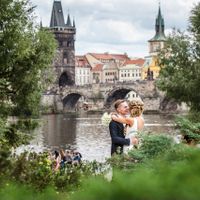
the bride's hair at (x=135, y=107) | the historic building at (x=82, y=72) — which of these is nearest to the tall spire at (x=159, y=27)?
the historic building at (x=82, y=72)

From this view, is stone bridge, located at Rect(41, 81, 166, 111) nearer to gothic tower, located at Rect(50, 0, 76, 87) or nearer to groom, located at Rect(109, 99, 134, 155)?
gothic tower, located at Rect(50, 0, 76, 87)

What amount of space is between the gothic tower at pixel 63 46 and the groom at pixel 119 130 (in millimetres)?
114940

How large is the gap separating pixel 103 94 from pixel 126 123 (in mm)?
102871

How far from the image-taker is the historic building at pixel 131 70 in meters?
156

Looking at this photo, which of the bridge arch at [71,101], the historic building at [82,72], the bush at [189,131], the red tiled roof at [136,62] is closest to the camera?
the bush at [189,131]

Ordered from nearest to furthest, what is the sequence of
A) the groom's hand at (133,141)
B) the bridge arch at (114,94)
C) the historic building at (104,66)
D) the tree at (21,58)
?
the groom's hand at (133,141)
the tree at (21,58)
the bridge arch at (114,94)
the historic building at (104,66)

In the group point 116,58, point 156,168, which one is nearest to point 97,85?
point 116,58

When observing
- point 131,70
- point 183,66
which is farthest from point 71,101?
point 183,66

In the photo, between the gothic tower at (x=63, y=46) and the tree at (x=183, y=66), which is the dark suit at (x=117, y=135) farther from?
the gothic tower at (x=63, y=46)

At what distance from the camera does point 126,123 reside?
306 inches

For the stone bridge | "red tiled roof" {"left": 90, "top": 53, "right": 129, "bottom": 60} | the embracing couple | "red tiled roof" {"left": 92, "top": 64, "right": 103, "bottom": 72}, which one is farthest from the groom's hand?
"red tiled roof" {"left": 90, "top": 53, "right": 129, "bottom": 60}

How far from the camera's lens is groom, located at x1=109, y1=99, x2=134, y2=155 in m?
7.71

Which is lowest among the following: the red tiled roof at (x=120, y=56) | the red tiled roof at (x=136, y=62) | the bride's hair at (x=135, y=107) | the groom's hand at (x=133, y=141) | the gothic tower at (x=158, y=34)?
the groom's hand at (x=133, y=141)

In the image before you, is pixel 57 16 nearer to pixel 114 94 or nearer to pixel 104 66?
pixel 114 94
